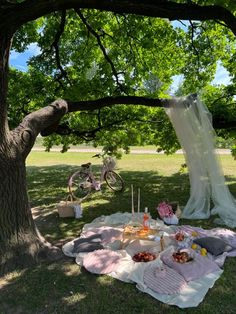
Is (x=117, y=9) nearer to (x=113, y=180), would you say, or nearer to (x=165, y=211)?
(x=165, y=211)

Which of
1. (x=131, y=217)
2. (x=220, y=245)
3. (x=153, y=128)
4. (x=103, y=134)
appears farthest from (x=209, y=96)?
(x=220, y=245)

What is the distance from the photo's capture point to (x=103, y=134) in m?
12.6

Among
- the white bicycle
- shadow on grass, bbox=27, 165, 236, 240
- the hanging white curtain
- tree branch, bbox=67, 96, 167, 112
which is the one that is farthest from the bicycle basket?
the hanging white curtain

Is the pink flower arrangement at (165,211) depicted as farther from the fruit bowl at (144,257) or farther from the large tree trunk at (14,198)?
the large tree trunk at (14,198)

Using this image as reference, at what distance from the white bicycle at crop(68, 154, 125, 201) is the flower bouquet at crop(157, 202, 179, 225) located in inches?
97.9

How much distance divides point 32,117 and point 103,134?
7411mm

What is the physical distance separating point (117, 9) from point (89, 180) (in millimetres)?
5568

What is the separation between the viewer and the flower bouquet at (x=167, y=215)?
668cm

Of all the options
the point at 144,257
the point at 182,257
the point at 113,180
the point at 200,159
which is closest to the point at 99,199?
Result: the point at 113,180

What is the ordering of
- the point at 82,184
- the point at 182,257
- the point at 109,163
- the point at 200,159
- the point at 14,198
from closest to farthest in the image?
the point at 182,257 < the point at 14,198 < the point at 200,159 < the point at 82,184 < the point at 109,163

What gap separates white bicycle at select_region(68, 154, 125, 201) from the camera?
9.06m

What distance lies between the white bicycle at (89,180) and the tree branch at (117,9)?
15.2ft

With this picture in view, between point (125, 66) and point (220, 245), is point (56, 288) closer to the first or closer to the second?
point (220, 245)

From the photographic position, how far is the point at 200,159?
7086 millimetres
